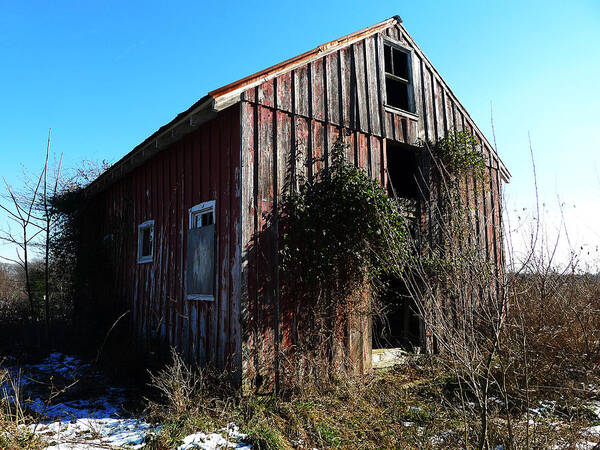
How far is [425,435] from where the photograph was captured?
14.6 feet

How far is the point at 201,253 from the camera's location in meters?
7.13

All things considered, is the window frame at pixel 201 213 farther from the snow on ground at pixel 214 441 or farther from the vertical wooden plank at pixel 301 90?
the snow on ground at pixel 214 441

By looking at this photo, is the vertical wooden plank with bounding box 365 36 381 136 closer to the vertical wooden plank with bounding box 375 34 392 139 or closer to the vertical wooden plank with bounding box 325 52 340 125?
the vertical wooden plank with bounding box 375 34 392 139

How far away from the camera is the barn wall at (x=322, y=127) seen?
20.4 feet

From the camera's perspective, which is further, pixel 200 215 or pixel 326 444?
pixel 200 215

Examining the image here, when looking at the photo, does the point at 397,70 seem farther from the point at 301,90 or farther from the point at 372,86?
the point at 301,90

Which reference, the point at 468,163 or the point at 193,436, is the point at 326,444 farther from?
the point at 468,163

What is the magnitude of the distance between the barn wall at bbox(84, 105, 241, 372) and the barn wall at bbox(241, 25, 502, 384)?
0.86ft

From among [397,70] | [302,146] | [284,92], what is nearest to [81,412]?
[302,146]

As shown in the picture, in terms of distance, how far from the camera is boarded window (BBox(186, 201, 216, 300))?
22.4ft

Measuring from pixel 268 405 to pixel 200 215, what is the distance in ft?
11.9

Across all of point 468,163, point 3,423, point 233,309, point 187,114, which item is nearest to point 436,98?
point 468,163

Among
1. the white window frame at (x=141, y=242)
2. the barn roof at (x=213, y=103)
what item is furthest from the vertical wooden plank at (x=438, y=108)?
the white window frame at (x=141, y=242)

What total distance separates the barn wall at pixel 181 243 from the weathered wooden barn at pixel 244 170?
3 cm
